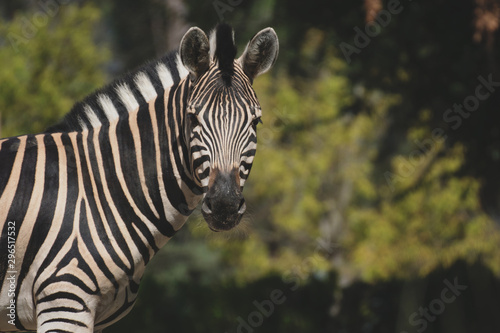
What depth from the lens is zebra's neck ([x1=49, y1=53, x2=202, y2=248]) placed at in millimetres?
4316

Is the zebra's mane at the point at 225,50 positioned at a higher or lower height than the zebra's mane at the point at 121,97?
lower

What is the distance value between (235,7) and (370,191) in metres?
7.59

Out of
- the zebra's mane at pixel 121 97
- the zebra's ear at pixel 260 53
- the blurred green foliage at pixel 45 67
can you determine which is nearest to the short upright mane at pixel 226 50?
the zebra's ear at pixel 260 53

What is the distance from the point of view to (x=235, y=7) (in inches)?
325

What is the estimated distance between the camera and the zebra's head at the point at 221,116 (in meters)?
3.78

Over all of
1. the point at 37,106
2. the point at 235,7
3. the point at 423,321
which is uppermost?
the point at 37,106

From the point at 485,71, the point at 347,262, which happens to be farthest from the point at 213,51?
the point at 347,262

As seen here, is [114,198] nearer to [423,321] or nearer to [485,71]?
[485,71]

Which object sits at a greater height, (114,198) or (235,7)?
(235,7)

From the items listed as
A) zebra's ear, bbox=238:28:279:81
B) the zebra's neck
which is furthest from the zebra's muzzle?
zebra's ear, bbox=238:28:279:81

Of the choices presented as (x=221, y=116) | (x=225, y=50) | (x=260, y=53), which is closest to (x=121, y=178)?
(x=221, y=116)

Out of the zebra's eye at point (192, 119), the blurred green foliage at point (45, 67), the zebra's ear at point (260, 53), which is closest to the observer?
the zebra's eye at point (192, 119)

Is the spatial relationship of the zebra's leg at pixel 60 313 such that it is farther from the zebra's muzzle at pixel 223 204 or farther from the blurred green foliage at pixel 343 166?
the blurred green foliage at pixel 343 166

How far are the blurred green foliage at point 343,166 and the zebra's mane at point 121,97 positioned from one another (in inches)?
38.7
